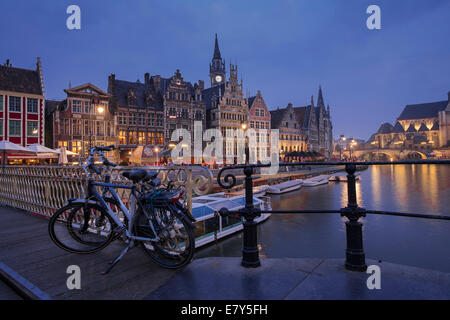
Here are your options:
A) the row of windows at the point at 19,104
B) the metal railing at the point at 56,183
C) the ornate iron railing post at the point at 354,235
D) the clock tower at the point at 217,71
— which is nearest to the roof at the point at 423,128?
the clock tower at the point at 217,71

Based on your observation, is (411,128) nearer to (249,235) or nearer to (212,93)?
(212,93)

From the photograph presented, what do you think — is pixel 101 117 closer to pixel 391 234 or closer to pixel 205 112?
pixel 205 112

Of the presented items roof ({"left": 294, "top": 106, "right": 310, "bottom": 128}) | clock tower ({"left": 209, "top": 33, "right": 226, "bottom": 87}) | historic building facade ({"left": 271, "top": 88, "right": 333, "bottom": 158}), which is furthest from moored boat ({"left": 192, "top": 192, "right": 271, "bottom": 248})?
clock tower ({"left": 209, "top": 33, "right": 226, "bottom": 87})

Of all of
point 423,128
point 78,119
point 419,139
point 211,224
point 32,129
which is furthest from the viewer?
point 423,128

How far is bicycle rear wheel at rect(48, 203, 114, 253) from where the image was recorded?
11.6 ft

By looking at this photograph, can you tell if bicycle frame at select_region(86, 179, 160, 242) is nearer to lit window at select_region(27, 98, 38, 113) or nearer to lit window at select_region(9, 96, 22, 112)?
lit window at select_region(9, 96, 22, 112)

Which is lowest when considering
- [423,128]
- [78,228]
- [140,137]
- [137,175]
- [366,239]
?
[366,239]

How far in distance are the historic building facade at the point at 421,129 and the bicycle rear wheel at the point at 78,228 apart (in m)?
120

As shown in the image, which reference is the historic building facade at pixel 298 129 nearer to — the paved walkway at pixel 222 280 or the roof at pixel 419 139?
the roof at pixel 419 139

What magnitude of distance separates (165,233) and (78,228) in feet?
5.33

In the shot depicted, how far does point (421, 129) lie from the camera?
112188 millimetres

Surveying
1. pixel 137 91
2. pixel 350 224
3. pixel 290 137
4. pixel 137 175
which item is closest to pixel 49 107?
pixel 137 91

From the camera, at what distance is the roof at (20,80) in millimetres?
29875

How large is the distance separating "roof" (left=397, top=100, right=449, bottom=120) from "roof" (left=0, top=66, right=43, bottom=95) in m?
129
